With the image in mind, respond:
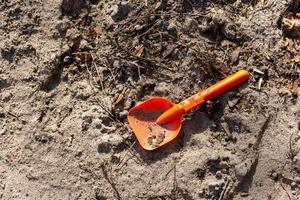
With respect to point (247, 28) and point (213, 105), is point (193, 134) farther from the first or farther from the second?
point (247, 28)

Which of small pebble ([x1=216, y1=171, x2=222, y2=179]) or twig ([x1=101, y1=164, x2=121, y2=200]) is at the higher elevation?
small pebble ([x1=216, y1=171, x2=222, y2=179])

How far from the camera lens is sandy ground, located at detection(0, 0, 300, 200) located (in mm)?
2506

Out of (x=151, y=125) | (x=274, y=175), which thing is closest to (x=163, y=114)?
(x=151, y=125)

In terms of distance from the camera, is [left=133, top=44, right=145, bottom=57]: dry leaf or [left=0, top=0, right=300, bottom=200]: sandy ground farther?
[left=133, top=44, right=145, bottom=57]: dry leaf

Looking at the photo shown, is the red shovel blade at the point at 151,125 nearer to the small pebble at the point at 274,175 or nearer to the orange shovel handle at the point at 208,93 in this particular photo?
the orange shovel handle at the point at 208,93

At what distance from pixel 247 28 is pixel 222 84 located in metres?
0.32

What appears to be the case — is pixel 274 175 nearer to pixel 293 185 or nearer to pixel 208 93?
pixel 293 185

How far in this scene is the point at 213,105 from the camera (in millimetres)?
2555

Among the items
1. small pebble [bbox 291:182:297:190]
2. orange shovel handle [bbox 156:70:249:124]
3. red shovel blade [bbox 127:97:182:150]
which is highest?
orange shovel handle [bbox 156:70:249:124]

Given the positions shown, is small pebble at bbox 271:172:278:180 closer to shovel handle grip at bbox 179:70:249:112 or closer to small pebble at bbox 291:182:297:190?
Result: small pebble at bbox 291:182:297:190

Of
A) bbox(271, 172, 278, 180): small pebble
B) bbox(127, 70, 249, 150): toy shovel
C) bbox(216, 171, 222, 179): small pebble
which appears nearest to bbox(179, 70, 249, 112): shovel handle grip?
bbox(127, 70, 249, 150): toy shovel

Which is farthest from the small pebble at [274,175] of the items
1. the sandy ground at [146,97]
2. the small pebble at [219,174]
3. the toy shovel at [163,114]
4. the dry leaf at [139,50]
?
the dry leaf at [139,50]

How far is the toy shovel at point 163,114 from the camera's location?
2.52m

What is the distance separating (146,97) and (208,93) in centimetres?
32
